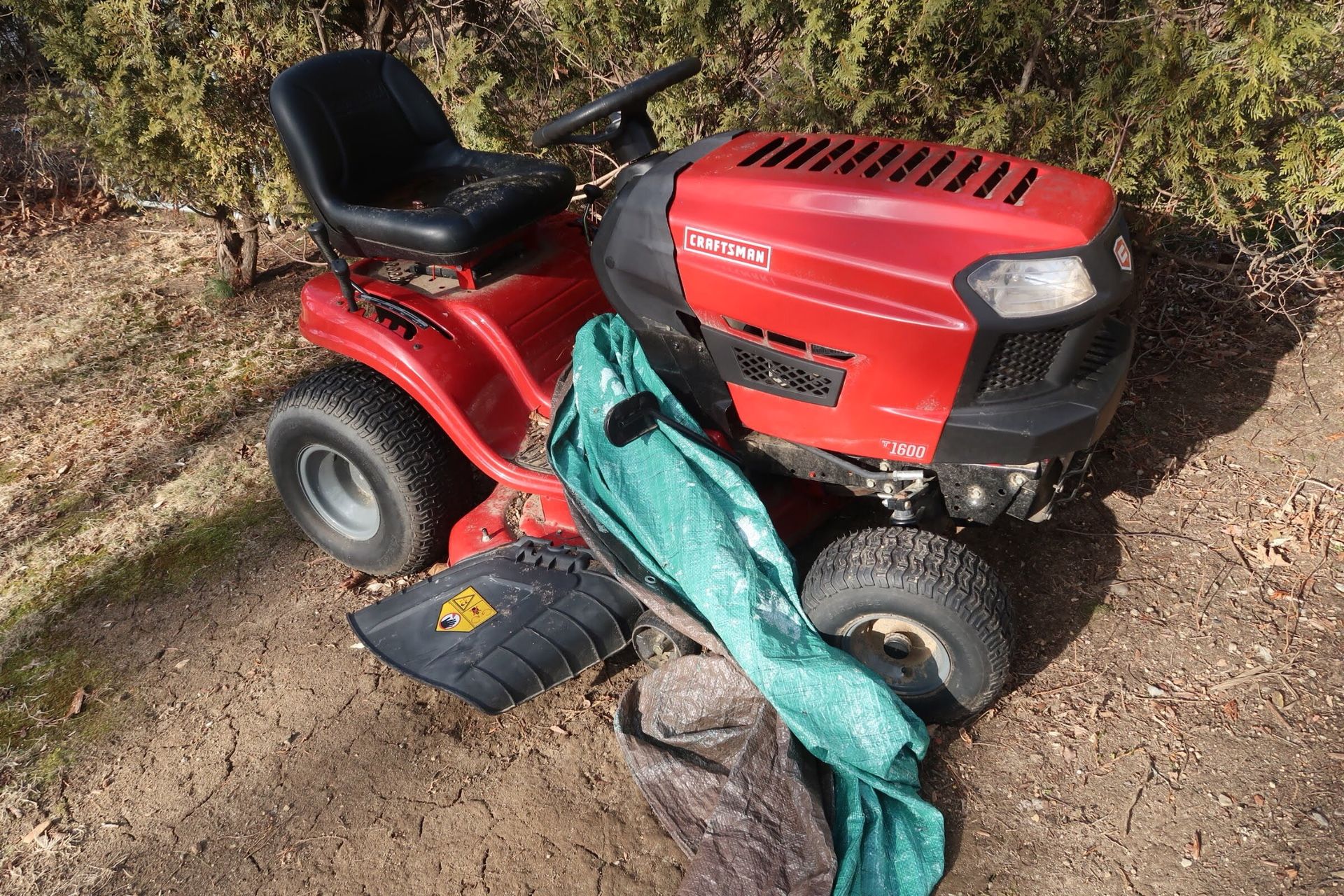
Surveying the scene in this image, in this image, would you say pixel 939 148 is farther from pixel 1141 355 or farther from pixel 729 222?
pixel 1141 355

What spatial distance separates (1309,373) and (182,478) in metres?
4.11

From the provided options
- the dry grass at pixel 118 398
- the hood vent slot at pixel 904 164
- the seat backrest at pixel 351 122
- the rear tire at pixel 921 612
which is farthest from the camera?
the dry grass at pixel 118 398

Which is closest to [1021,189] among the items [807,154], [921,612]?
[807,154]

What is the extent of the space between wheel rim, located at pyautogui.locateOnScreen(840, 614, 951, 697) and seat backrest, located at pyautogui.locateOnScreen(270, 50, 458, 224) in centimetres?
183

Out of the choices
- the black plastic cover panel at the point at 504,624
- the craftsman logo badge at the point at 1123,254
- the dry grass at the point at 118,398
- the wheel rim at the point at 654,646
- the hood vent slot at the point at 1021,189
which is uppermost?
the hood vent slot at the point at 1021,189

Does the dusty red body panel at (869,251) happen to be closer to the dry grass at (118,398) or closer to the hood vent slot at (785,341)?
the hood vent slot at (785,341)

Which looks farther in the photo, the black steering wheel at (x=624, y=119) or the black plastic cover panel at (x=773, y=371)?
the black steering wheel at (x=624, y=119)

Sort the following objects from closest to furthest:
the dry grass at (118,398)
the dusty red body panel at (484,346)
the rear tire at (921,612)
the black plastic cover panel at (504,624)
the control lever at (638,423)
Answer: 1. the rear tire at (921,612)
2. the control lever at (638,423)
3. the black plastic cover panel at (504,624)
4. the dusty red body panel at (484,346)
5. the dry grass at (118,398)

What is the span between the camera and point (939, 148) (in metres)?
2.16

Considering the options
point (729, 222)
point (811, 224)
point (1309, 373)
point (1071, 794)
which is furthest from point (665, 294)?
point (1309, 373)

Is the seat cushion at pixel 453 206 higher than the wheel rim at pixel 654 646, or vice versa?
the seat cushion at pixel 453 206

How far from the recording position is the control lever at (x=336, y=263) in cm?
249

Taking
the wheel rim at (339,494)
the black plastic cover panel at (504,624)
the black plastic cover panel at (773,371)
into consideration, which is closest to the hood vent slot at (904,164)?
the black plastic cover panel at (773,371)

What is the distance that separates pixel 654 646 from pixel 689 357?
2.44ft
